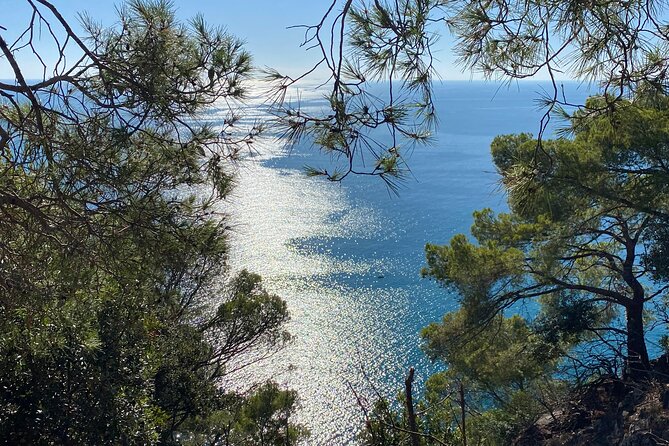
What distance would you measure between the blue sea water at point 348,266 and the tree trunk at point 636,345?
3200 millimetres

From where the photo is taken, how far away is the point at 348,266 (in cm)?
1903

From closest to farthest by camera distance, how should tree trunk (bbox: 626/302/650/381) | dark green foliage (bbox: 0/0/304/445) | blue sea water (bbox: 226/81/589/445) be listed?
1. dark green foliage (bbox: 0/0/304/445)
2. tree trunk (bbox: 626/302/650/381)
3. blue sea water (bbox: 226/81/589/445)

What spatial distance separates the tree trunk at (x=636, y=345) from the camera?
14.4 feet

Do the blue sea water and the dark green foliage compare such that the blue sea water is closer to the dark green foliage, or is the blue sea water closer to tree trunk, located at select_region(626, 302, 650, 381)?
tree trunk, located at select_region(626, 302, 650, 381)

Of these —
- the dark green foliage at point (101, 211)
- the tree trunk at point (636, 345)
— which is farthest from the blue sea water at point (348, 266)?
the dark green foliage at point (101, 211)

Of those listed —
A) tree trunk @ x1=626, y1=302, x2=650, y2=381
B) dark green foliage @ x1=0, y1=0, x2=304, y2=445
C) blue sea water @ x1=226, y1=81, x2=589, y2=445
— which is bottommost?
tree trunk @ x1=626, y1=302, x2=650, y2=381

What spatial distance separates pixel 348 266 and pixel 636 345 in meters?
14.5

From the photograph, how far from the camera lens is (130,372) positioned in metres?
3.18

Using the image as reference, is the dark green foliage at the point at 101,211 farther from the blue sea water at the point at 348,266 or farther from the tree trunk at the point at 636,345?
the blue sea water at the point at 348,266

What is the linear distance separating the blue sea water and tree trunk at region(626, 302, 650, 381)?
10.5ft

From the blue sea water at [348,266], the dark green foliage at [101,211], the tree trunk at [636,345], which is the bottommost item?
the tree trunk at [636,345]

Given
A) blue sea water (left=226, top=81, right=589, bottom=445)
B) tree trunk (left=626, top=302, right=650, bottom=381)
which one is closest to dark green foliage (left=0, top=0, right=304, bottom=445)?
tree trunk (left=626, top=302, right=650, bottom=381)

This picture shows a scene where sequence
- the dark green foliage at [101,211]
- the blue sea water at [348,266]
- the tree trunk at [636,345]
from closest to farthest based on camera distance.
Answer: the dark green foliage at [101,211] < the tree trunk at [636,345] < the blue sea water at [348,266]

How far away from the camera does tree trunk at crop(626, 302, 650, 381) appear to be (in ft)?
14.4
